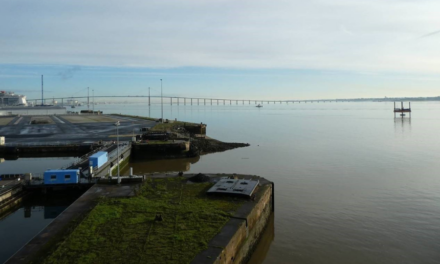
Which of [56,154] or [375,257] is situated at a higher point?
[56,154]

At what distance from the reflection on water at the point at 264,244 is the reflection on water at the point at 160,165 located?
17925mm

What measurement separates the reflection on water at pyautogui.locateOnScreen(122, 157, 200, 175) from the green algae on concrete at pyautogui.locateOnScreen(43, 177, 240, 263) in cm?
1647

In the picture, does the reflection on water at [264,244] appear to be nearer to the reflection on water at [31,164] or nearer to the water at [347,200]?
the water at [347,200]

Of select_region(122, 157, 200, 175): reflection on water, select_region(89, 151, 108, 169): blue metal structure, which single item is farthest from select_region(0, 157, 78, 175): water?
select_region(89, 151, 108, 169): blue metal structure

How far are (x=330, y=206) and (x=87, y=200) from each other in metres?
14.2

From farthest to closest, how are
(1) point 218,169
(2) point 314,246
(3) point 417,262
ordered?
(1) point 218,169 → (2) point 314,246 → (3) point 417,262

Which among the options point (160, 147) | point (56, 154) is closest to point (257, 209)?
point (160, 147)

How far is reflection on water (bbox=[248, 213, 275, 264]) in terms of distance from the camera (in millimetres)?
15933

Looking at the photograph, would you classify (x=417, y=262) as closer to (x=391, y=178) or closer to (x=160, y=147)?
(x=391, y=178)

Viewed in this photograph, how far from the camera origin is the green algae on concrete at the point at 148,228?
11695 mm

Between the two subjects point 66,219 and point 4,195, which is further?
point 4,195

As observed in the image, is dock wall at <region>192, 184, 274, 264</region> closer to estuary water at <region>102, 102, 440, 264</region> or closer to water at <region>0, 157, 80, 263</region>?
estuary water at <region>102, 102, 440, 264</region>

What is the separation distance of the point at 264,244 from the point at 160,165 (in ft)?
73.1

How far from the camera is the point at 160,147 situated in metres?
41.1
